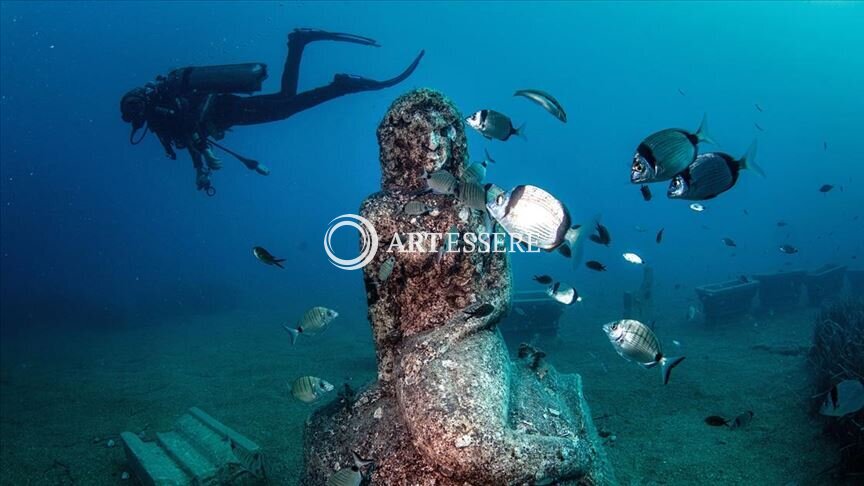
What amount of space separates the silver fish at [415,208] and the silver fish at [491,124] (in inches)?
53.9

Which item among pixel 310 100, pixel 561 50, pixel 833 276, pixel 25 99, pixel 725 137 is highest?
pixel 561 50

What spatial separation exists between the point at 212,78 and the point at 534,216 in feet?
38.2

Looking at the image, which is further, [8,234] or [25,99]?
[25,99]

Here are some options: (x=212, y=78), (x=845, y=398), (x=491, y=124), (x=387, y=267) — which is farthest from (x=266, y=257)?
(x=212, y=78)

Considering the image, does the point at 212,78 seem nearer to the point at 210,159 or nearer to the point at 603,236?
the point at 210,159

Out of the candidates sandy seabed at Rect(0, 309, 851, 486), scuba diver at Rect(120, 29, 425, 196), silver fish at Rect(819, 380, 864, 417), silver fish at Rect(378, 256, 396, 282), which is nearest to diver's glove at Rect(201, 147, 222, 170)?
scuba diver at Rect(120, 29, 425, 196)

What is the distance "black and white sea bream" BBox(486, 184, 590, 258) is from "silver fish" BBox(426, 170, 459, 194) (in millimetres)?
699

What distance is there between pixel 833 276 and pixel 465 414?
806 inches

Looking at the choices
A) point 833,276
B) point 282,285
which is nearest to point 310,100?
point 833,276

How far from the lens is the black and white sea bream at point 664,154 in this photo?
9.91ft

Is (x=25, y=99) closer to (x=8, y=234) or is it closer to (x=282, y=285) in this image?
(x=8, y=234)

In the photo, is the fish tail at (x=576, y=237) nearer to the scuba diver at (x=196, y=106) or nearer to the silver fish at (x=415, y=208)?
the silver fish at (x=415, y=208)

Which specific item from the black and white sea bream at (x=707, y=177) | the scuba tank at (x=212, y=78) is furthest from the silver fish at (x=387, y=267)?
the scuba tank at (x=212, y=78)

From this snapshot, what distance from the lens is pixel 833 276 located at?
16844mm
